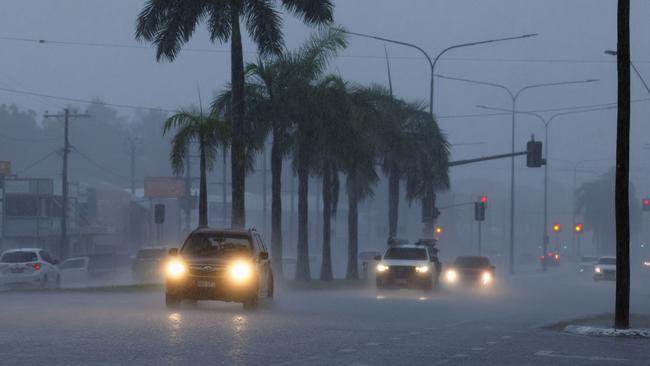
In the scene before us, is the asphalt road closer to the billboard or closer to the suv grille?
the suv grille

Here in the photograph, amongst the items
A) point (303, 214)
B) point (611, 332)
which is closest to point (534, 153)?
point (303, 214)

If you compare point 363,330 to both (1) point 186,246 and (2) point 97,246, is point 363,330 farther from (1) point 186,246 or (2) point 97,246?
(2) point 97,246

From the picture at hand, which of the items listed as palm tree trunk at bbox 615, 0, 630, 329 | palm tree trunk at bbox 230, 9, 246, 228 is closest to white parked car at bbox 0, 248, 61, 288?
palm tree trunk at bbox 230, 9, 246, 228

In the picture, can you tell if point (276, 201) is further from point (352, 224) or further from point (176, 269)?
point (176, 269)

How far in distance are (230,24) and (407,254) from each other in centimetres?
1037

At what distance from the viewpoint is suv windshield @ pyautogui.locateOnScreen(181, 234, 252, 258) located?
27.1 m

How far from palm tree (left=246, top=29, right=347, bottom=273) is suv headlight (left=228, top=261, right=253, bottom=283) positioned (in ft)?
70.7

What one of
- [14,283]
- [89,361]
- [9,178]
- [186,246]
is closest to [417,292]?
[14,283]

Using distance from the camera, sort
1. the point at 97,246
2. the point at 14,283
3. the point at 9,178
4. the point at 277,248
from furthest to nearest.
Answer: the point at 97,246 → the point at 9,178 → the point at 277,248 → the point at 14,283

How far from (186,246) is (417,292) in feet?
60.4

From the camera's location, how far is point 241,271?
1056 inches

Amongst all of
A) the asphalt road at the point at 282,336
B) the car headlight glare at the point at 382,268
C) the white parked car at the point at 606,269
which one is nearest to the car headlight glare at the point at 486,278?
the car headlight glare at the point at 382,268

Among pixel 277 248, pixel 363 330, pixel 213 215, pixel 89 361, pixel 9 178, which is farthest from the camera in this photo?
pixel 213 215

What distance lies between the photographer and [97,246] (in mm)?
95875
